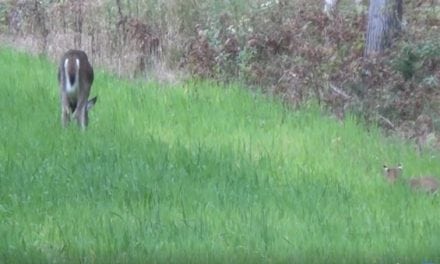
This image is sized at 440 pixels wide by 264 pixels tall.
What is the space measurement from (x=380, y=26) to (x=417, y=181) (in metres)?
7.26

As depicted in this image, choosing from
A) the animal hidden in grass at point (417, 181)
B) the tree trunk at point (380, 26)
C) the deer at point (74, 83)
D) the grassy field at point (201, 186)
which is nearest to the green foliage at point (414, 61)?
the tree trunk at point (380, 26)

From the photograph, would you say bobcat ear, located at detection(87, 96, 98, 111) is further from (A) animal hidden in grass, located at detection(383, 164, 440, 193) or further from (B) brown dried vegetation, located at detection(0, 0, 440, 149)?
(A) animal hidden in grass, located at detection(383, 164, 440, 193)

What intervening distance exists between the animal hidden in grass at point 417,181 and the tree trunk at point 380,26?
6.59 metres

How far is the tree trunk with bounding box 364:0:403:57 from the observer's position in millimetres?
17781

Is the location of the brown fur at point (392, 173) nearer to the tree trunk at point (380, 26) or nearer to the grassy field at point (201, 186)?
the grassy field at point (201, 186)

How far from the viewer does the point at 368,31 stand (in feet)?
59.1

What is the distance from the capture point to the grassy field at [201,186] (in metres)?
8.70

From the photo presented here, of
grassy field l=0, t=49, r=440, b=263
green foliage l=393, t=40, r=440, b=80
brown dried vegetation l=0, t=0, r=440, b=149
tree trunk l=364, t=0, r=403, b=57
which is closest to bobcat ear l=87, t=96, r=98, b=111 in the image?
grassy field l=0, t=49, r=440, b=263

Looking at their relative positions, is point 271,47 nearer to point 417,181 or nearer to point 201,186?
point 417,181

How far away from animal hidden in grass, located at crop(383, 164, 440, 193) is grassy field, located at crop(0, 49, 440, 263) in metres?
0.13

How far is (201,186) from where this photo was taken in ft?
34.7

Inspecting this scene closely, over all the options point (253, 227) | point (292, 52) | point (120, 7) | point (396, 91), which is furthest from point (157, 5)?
point (253, 227)

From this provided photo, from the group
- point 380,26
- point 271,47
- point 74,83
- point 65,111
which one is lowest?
point 65,111

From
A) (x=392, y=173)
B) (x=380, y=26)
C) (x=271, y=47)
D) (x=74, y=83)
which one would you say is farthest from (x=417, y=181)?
(x=271, y=47)
